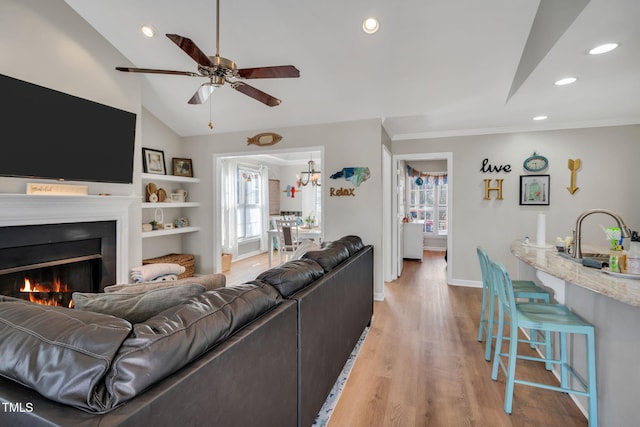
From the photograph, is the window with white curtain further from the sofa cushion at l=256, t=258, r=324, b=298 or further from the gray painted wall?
the sofa cushion at l=256, t=258, r=324, b=298

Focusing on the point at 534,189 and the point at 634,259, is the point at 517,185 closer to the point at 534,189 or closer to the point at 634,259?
the point at 534,189

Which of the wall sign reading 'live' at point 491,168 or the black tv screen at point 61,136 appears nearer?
the black tv screen at point 61,136

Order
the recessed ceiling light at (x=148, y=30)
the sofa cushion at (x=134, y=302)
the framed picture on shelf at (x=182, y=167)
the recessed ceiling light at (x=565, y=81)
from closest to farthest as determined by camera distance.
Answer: the sofa cushion at (x=134, y=302) → the recessed ceiling light at (x=565, y=81) → the recessed ceiling light at (x=148, y=30) → the framed picture on shelf at (x=182, y=167)

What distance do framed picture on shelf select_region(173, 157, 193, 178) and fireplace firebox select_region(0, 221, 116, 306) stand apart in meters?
1.84

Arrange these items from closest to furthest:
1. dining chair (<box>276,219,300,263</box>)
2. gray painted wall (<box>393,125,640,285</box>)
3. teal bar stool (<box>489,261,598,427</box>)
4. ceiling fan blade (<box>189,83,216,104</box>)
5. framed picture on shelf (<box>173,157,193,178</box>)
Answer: teal bar stool (<box>489,261,598,427</box>)
ceiling fan blade (<box>189,83,216,104</box>)
gray painted wall (<box>393,125,640,285</box>)
framed picture on shelf (<box>173,157,193,178</box>)
dining chair (<box>276,219,300,263</box>)

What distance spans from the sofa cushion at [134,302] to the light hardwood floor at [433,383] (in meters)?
1.29

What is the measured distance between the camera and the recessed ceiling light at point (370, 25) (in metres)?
2.71

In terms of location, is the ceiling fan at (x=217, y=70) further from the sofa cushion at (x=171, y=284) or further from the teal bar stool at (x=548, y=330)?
the teal bar stool at (x=548, y=330)

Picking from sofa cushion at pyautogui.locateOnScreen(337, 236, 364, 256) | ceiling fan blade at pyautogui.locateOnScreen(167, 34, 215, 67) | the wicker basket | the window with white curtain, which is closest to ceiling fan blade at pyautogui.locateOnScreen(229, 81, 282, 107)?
ceiling fan blade at pyautogui.locateOnScreen(167, 34, 215, 67)

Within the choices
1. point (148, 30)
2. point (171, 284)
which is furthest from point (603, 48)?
point (148, 30)

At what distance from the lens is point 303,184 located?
8.15 meters

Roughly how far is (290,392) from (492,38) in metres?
3.23

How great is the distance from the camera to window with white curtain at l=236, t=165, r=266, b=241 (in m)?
7.32

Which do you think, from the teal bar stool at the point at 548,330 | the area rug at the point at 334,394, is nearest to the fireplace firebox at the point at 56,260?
the area rug at the point at 334,394
